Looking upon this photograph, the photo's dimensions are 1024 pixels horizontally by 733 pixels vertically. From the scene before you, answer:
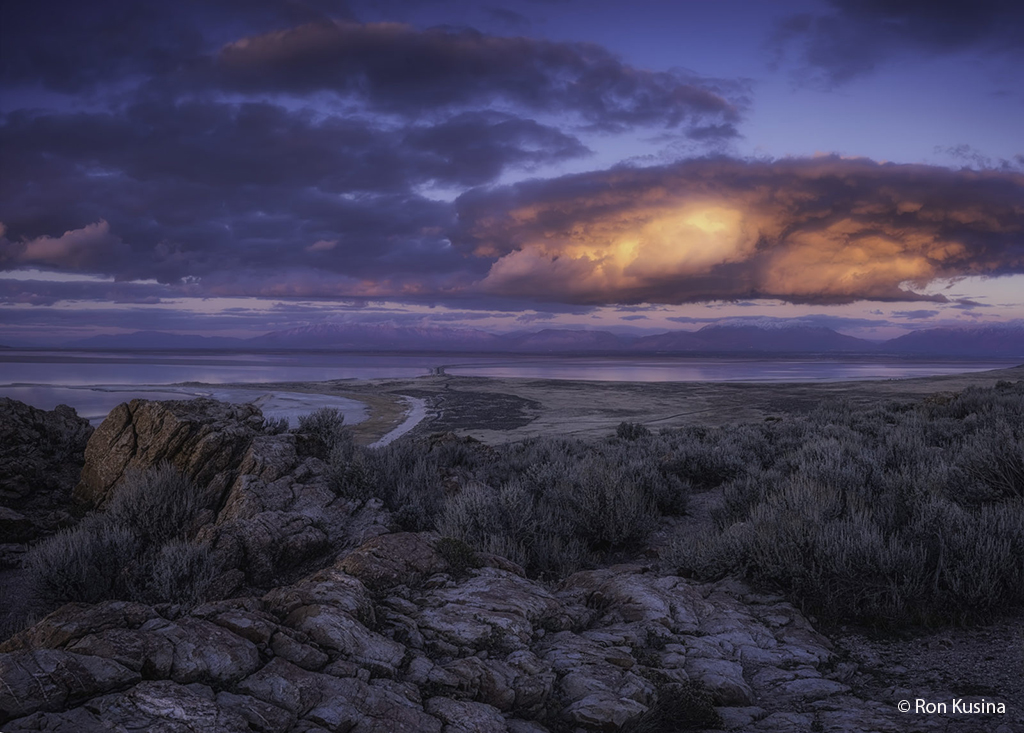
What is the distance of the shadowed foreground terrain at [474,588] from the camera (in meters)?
2.90

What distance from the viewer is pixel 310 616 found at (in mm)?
3465

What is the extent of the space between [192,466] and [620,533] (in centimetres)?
579

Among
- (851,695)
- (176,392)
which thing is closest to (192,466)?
(851,695)

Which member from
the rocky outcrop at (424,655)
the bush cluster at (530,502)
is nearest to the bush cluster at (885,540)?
the rocky outcrop at (424,655)

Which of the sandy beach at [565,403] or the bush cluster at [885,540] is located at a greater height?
the bush cluster at [885,540]

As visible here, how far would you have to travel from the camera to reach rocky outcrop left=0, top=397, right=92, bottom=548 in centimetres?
718

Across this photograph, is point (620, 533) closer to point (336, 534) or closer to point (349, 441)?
point (336, 534)

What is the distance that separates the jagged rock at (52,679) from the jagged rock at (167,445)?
15.8ft

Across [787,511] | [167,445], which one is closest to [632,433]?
[787,511]

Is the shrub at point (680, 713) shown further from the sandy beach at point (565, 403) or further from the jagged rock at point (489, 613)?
the sandy beach at point (565, 403)

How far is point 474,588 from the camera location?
14.7 ft

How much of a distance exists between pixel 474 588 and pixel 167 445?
18.9 ft

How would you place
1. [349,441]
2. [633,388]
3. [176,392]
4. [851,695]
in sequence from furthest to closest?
[633,388]
[176,392]
[349,441]
[851,695]

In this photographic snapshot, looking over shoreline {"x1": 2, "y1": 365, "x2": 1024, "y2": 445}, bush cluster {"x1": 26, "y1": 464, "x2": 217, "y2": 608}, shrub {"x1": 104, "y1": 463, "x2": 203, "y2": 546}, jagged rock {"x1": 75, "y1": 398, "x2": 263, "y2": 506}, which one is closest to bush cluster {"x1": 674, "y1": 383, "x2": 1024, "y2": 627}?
bush cluster {"x1": 26, "y1": 464, "x2": 217, "y2": 608}
